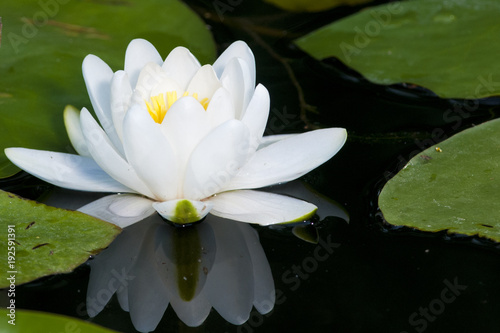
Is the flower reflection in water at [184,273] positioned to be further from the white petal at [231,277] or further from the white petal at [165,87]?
the white petal at [165,87]

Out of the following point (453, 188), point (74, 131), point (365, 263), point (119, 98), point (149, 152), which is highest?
point (119, 98)

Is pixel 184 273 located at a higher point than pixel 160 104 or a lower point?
lower

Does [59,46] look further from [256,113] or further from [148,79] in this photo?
[256,113]

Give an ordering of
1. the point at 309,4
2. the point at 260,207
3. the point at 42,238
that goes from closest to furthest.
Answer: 1. the point at 42,238
2. the point at 260,207
3. the point at 309,4

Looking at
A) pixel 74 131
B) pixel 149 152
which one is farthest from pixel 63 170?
pixel 149 152

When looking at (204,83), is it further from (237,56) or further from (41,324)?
(41,324)

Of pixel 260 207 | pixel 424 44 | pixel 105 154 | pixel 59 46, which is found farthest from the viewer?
pixel 424 44

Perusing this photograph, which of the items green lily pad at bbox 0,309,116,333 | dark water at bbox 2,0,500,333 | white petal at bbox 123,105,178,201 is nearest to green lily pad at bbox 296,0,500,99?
dark water at bbox 2,0,500,333

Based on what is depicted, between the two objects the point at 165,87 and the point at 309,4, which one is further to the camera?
the point at 309,4
